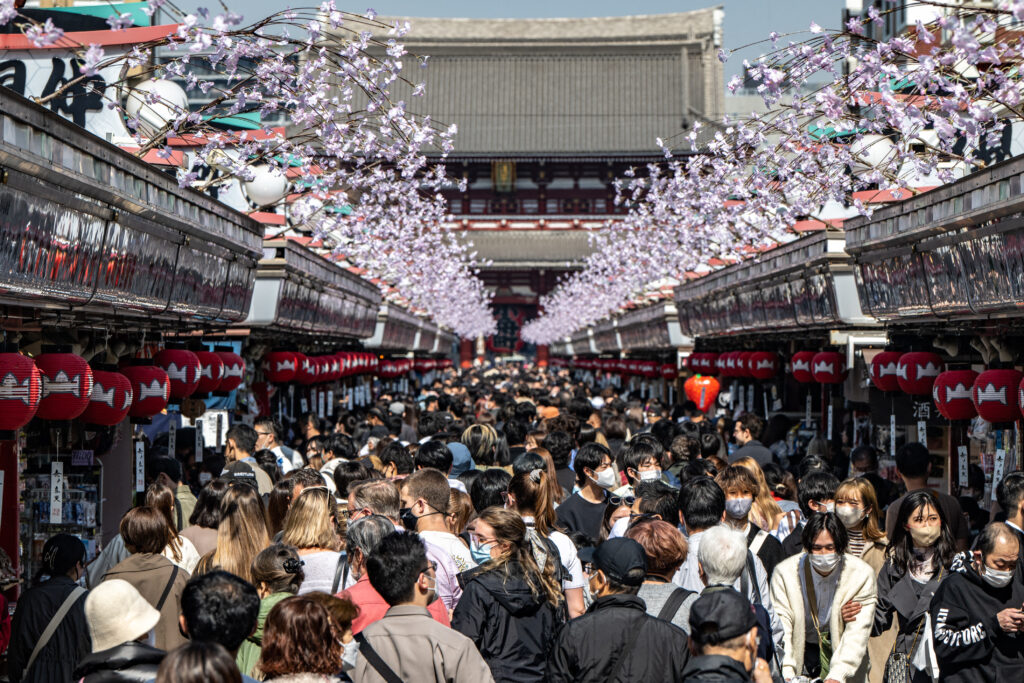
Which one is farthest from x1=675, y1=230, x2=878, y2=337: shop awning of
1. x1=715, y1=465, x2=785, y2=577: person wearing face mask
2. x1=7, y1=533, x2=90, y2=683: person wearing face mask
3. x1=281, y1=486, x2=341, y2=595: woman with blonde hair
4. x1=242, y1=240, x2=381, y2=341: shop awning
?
x1=7, y1=533, x2=90, y2=683: person wearing face mask

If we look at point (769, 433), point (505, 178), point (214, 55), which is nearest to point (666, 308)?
point (769, 433)

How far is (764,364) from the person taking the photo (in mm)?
19328

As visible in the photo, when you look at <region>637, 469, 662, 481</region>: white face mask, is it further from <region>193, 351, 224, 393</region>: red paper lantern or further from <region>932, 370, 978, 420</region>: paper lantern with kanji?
<region>193, 351, 224, 393</region>: red paper lantern

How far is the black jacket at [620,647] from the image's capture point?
4.98 meters

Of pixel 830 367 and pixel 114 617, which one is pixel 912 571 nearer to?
pixel 114 617

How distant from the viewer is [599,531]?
8.31 meters

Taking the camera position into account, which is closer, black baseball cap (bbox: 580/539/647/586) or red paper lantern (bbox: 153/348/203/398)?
black baseball cap (bbox: 580/539/647/586)

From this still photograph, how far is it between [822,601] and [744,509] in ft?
3.82

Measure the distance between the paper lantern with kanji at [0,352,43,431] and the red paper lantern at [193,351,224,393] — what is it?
18.1 ft

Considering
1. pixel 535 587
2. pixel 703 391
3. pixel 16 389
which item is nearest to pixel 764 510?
pixel 535 587

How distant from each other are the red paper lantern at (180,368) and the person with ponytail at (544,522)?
17.3ft

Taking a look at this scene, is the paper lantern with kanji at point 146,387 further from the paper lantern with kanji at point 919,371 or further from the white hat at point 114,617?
the paper lantern with kanji at point 919,371

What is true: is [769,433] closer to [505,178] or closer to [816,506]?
[816,506]

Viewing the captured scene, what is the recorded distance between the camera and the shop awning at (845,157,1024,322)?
8461mm
